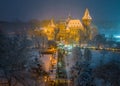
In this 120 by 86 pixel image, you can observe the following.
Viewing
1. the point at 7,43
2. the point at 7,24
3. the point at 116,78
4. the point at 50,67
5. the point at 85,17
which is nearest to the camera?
the point at 116,78

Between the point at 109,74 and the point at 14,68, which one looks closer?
the point at 14,68

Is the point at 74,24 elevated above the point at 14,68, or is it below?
above

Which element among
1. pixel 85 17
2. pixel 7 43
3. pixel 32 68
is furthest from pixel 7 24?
pixel 32 68

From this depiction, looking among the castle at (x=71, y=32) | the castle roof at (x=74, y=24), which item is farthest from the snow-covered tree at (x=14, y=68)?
the castle roof at (x=74, y=24)

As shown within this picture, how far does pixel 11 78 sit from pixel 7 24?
46.7 m

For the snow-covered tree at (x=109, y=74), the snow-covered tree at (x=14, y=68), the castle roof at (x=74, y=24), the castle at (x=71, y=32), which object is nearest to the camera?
the snow-covered tree at (x=14, y=68)

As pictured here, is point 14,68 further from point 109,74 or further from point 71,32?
point 71,32

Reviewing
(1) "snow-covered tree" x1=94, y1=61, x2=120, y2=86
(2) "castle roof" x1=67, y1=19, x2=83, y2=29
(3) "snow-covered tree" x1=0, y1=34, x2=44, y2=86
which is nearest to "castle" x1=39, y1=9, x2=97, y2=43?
(2) "castle roof" x1=67, y1=19, x2=83, y2=29

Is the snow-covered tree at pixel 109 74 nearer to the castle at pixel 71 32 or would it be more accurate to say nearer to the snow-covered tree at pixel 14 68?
the snow-covered tree at pixel 14 68

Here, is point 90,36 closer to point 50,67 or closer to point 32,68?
point 50,67

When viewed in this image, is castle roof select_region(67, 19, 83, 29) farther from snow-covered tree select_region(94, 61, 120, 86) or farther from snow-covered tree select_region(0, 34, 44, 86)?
snow-covered tree select_region(94, 61, 120, 86)

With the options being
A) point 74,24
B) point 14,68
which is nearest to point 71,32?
point 74,24

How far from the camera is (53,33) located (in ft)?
128

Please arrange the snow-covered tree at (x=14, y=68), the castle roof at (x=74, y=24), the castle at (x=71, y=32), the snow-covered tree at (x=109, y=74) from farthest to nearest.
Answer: the castle roof at (x=74, y=24)
the castle at (x=71, y=32)
the snow-covered tree at (x=109, y=74)
the snow-covered tree at (x=14, y=68)
